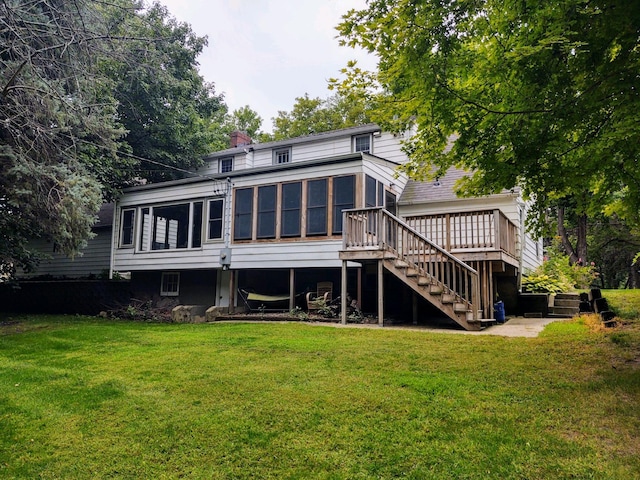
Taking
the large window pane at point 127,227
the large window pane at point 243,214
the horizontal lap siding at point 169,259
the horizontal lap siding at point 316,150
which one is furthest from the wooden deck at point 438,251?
the large window pane at point 127,227

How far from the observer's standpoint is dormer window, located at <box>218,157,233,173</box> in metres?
19.2

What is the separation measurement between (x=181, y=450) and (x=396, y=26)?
445 cm

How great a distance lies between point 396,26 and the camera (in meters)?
4.57

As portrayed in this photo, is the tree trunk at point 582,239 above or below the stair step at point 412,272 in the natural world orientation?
above

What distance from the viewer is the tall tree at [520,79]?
4184 mm

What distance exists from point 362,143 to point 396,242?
7.29 meters

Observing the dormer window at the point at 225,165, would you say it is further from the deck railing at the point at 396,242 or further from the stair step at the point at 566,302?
the stair step at the point at 566,302

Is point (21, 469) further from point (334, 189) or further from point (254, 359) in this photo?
point (334, 189)

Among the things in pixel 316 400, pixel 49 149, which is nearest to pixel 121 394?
pixel 316 400

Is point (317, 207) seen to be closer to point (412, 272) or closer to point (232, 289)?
point (412, 272)

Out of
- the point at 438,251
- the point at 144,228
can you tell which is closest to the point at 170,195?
the point at 144,228

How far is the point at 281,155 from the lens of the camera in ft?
58.6

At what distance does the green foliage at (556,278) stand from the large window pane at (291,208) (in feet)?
21.2

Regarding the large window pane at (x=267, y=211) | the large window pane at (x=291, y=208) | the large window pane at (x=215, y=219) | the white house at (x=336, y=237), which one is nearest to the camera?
the white house at (x=336, y=237)
